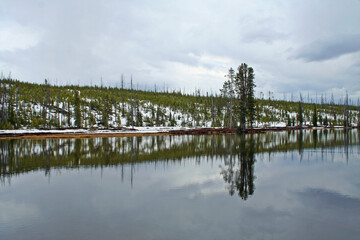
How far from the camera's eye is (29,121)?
74062 mm

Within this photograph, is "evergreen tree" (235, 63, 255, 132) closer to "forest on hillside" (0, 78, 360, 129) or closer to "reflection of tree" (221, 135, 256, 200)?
"forest on hillside" (0, 78, 360, 129)

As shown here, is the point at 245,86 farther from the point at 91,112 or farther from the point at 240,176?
the point at 91,112

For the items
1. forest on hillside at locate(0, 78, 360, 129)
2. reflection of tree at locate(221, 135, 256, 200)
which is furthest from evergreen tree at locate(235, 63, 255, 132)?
reflection of tree at locate(221, 135, 256, 200)

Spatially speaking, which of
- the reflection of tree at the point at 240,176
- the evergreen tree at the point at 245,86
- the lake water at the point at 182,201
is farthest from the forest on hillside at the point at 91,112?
the lake water at the point at 182,201

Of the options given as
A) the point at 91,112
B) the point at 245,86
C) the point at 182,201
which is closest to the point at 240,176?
the point at 182,201

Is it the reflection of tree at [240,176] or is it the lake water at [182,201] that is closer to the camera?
the lake water at [182,201]

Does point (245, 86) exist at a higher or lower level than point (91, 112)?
higher

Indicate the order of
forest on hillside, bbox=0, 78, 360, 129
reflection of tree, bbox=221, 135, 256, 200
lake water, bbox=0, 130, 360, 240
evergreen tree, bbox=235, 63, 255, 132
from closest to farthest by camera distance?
lake water, bbox=0, 130, 360, 240, reflection of tree, bbox=221, 135, 256, 200, evergreen tree, bbox=235, 63, 255, 132, forest on hillside, bbox=0, 78, 360, 129

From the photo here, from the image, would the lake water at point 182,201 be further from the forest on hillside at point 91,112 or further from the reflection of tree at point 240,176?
the forest on hillside at point 91,112

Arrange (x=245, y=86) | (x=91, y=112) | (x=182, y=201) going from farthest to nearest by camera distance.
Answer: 1. (x=91, y=112)
2. (x=245, y=86)
3. (x=182, y=201)

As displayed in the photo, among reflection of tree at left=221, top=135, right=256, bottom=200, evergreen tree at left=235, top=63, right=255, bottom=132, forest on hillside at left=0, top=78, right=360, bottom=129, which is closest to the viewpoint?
reflection of tree at left=221, top=135, right=256, bottom=200

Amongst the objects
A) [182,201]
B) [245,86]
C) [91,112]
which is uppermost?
[245,86]

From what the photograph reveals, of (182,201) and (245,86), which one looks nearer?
(182,201)

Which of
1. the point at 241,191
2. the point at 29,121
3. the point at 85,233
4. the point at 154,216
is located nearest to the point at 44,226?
the point at 85,233
